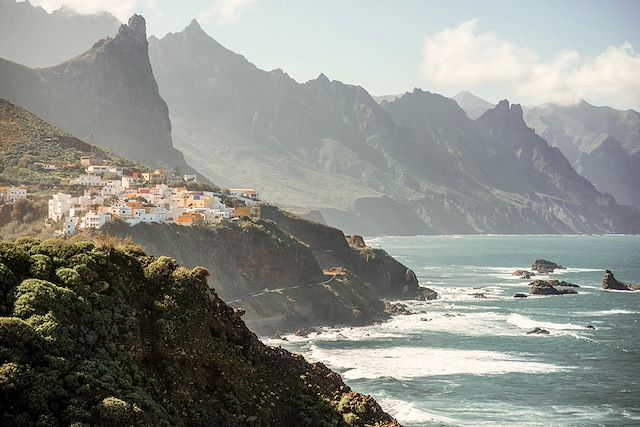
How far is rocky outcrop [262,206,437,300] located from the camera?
129m

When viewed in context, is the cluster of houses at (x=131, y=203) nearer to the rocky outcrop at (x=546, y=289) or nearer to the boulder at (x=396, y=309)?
the boulder at (x=396, y=309)

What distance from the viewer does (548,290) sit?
132250 millimetres

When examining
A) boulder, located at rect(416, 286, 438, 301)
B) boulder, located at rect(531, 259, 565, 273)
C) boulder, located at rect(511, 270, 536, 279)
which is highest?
boulder, located at rect(531, 259, 565, 273)

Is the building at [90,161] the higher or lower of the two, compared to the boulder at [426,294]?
higher

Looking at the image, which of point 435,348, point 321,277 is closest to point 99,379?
point 435,348

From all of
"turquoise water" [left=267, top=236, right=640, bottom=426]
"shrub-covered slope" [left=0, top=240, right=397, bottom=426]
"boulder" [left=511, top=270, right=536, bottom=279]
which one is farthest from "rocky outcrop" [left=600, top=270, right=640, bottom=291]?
"shrub-covered slope" [left=0, top=240, right=397, bottom=426]

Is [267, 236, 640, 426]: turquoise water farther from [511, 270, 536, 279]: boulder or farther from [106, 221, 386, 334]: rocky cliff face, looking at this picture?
[511, 270, 536, 279]: boulder

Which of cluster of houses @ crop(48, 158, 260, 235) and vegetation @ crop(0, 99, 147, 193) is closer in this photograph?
cluster of houses @ crop(48, 158, 260, 235)

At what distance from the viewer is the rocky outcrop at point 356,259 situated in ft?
424

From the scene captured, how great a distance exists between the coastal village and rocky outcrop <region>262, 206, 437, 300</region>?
9.40 m

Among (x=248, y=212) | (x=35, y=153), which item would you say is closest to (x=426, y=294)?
(x=248, y=212)

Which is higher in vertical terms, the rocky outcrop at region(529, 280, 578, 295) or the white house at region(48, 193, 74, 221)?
the white house at region(48, 193, 74, 221)

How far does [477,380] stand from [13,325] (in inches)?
1942

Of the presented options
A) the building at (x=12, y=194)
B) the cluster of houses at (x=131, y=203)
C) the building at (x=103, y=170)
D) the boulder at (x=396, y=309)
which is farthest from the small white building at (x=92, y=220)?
the boulder at (x=396, y=309)
